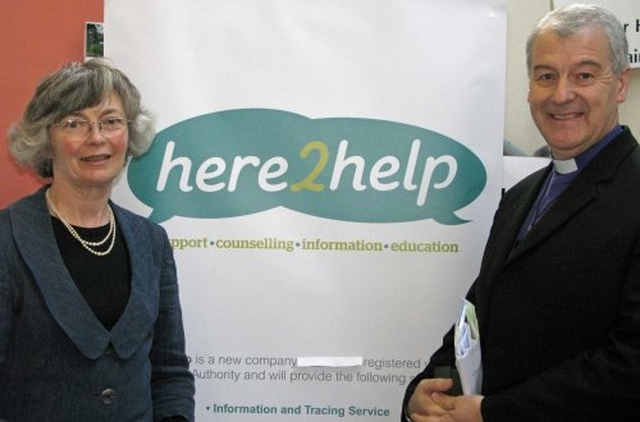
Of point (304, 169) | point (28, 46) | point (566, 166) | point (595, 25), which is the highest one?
point (28, 46)

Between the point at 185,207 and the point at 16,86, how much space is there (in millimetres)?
638

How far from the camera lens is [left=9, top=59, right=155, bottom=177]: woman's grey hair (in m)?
1.63

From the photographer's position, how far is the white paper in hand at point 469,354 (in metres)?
1.56

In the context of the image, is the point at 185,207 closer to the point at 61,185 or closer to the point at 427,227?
the point at 61,185

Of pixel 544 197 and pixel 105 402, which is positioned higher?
pixel 544 197

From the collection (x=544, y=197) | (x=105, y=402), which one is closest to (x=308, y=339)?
(x=105, y=402)

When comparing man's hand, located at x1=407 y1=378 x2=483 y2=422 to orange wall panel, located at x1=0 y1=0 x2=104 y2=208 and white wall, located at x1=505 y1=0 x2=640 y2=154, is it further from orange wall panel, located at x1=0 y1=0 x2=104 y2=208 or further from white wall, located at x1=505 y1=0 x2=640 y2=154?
orange wall panel, located at x1=0 y1=0 x2=104 y2=208

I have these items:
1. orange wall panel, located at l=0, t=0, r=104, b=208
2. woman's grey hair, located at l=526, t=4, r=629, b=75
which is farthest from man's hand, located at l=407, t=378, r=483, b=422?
orange wall panel, located at l=0, t=0, r=104, b=208

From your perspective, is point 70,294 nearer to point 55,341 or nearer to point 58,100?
Answer: point 55,341

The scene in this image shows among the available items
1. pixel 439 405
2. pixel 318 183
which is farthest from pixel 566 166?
pixel 318 183

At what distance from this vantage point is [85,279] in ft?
5.28

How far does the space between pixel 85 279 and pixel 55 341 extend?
16 centimetres

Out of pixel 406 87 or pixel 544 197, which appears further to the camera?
pixel 406 87

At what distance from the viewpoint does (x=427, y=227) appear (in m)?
2.07
